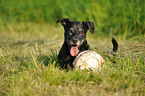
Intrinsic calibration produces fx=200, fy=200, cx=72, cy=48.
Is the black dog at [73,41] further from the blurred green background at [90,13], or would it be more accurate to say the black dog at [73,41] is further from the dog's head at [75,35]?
the blurred green background at [90,13]

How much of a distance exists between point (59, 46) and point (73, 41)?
207cm

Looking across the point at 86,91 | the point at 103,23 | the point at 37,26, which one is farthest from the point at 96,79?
the point at 37,26

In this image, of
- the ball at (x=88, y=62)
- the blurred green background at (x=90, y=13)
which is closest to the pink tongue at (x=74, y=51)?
the ball at (x=88, y=62)

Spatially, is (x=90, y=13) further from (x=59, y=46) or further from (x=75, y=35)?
(x=75, y=35)

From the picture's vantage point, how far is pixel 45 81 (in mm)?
3590

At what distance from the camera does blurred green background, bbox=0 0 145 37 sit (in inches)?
294

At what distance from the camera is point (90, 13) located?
8.84 m

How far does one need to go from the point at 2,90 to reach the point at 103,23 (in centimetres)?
625

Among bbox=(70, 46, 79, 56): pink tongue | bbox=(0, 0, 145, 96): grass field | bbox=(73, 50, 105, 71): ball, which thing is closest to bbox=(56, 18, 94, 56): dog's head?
bbox=(70, 46, 79, 56): pink tongue

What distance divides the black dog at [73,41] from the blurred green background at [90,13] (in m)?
3.31

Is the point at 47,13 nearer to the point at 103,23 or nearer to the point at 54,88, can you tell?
the point at 103,23

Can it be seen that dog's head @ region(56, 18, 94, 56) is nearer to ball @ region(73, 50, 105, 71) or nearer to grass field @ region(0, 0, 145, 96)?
ball @ region(73, 50, 105, 71)

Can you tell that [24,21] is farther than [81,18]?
Yes

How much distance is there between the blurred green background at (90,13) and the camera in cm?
746
